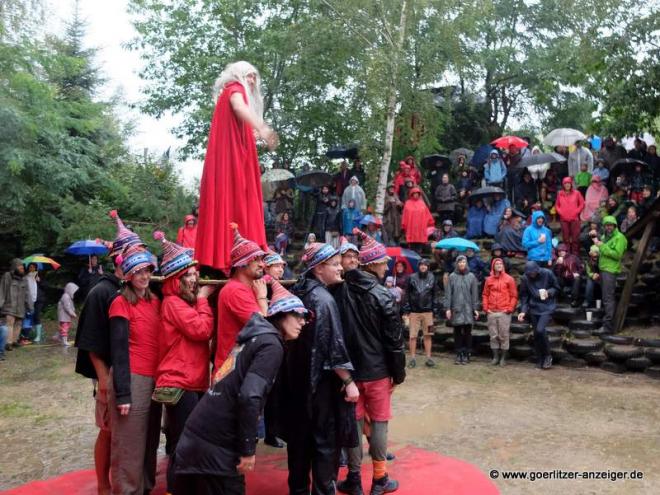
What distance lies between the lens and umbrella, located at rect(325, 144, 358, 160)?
19344 millimetres

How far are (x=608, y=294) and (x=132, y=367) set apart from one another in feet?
31.6

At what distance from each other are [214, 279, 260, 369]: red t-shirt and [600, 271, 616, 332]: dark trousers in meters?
9.10

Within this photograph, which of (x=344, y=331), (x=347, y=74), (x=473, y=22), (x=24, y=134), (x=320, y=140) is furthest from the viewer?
(x=320, y=140)

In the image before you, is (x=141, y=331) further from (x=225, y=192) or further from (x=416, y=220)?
(x=416, y=220)

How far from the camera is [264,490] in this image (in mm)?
4871

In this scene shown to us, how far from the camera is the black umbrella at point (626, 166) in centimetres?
1371

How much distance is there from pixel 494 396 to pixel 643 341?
11.2 ft

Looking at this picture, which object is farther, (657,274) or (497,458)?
(657,274)

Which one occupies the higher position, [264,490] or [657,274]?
[657,274]

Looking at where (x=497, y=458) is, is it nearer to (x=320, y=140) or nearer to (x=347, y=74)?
(x=347, y=74)

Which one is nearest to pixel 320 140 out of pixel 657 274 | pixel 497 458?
pixel 657 274

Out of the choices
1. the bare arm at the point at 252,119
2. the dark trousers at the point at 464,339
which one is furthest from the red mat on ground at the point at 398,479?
the dark trousers at the point at 464,339

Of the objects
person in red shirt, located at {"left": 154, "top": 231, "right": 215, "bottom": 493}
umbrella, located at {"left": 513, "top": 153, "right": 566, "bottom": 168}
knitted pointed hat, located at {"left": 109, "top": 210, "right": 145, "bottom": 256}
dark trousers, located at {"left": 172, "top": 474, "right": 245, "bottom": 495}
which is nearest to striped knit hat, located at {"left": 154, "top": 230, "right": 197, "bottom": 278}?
person in red shirt, located at {"left": 154, "top": 231, "right": 215, "bottom": 493}

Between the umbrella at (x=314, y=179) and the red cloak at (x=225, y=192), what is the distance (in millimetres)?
13852
